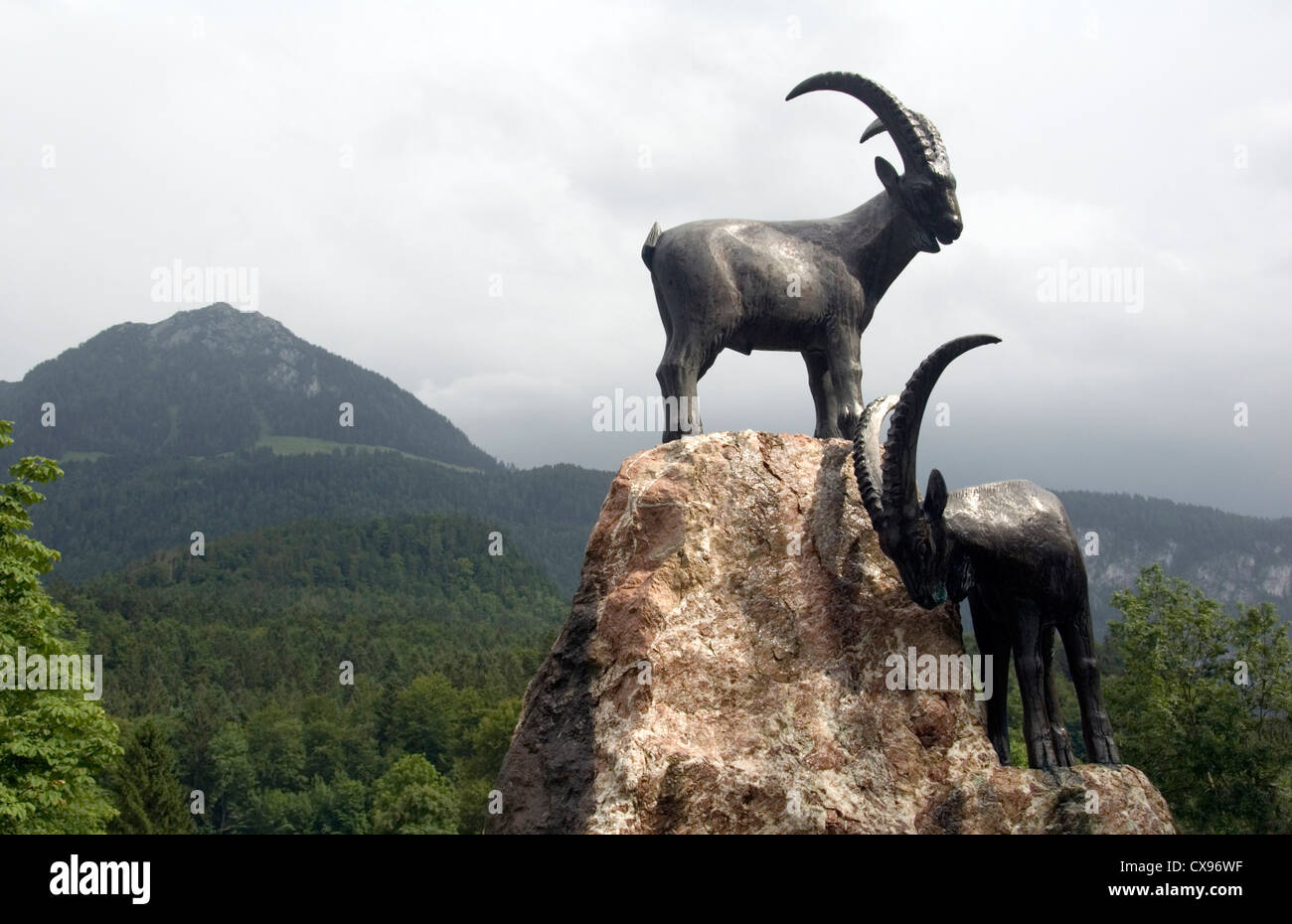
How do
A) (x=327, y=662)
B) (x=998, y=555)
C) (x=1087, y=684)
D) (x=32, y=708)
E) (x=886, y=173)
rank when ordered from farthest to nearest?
(x=327, y=662)
(x=32, y=708)
(x=886, y=173)
(x=1087, y=684)
(x=998, y=555)

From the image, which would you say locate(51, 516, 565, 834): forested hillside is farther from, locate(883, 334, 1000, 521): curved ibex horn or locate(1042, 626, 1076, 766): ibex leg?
locate(883, 334, 1000, 521): curved ibex horn

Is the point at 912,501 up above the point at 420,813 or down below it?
above

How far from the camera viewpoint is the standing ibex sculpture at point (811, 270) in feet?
33.2

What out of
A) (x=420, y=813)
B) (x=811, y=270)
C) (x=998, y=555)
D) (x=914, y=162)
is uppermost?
(x=914, y=162)

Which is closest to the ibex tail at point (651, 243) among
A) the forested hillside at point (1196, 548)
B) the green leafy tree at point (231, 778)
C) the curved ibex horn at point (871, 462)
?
the curved ibex horn at point (871, 462)

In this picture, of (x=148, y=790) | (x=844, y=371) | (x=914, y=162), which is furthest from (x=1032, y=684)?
(x=148, y=790)

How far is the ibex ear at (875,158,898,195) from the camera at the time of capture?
1031 cm

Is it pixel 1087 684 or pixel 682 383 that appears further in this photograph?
pixel 682 383

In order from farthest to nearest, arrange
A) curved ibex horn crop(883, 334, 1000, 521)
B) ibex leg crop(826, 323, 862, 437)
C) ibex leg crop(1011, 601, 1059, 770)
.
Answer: ibex leg crop(826, 323, 862, 437) < ibex leg crop(1011, 601, 1059, 770) < curved ibex horn crop(883, 334, 1000, 521)

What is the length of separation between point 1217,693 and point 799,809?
69.5 feet

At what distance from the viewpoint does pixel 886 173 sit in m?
10.4

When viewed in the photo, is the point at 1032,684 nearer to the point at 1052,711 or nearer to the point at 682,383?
the point at 1052,711

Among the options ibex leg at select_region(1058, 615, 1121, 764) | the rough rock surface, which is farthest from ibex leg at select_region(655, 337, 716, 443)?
ibex leg at select_region(1058, 615, 1121, 764)

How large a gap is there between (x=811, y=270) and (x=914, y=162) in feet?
4.14
